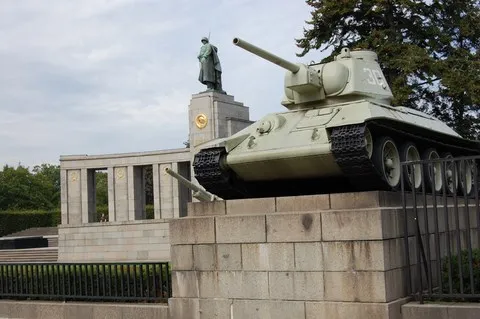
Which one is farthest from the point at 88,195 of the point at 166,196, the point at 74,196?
the point at 166,196

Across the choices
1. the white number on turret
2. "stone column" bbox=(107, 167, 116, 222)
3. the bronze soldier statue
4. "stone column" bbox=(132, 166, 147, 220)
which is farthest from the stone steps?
the white number on turret

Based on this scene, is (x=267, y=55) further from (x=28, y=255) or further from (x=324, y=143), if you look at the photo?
(x=28, y=255)

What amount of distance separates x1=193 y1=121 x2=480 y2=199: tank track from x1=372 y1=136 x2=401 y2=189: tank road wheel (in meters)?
0.16

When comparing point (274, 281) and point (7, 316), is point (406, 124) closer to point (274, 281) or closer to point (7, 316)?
point (274, 281)

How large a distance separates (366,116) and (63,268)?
5793mm

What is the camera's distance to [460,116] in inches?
1077

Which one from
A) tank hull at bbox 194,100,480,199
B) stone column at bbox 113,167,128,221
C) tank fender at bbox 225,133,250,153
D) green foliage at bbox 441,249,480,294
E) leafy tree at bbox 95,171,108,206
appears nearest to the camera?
green foliage at bbox 441,249,480,294

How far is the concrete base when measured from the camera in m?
10.4

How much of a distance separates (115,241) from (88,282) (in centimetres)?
2010

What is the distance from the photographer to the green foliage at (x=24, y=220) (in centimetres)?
4994

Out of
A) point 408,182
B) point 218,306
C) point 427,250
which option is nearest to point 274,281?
point 218,306

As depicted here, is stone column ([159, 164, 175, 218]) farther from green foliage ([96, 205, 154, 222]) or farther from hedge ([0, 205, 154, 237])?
hedge ([0, 205, 154, 237])

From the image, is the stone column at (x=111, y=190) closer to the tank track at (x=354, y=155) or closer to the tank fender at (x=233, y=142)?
the tank fender at (x=233, y=142)

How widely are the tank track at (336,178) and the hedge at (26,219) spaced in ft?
128
